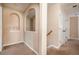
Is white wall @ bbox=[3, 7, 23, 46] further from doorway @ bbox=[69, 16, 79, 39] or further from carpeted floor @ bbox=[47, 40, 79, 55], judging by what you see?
doorway @ bbox=[69, 16, 79, 39]

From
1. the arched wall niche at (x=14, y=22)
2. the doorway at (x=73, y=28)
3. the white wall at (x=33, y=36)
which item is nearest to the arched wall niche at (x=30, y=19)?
the white wall at (x=33, y=36)

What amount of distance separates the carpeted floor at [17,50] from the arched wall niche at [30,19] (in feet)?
0.96

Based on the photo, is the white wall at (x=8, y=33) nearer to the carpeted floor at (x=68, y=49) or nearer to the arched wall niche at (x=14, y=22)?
the arched wall niche at (x=14, y=22)

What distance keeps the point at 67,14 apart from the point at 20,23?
77 centimetres

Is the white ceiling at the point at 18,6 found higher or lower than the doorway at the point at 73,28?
higher

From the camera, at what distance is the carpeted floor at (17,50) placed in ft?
4.96

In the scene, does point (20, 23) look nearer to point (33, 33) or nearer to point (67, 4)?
point (33, 33)

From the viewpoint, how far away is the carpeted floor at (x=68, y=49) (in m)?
1.56

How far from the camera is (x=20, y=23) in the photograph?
5.06 ft

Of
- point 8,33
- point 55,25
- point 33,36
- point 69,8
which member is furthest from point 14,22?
point 69,8

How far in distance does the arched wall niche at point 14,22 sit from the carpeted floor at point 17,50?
0.27 meters

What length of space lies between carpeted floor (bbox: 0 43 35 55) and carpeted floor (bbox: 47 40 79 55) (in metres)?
0.33

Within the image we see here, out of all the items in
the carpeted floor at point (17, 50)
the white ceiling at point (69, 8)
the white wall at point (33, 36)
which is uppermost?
the white ceiling at point (69, 8)
